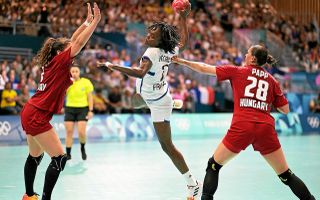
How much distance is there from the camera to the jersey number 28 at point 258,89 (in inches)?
283

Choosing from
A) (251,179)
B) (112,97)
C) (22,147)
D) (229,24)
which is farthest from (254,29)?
(251,179)

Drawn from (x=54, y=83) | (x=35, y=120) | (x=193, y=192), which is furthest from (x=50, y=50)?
(x=193, y=192)

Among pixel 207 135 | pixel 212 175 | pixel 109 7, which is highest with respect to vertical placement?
pixel 109 7

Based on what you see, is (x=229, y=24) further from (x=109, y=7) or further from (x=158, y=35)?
(x=158, y=35)

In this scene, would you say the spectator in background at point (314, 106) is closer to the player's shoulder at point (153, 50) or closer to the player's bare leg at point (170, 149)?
the player's bare leg at point (170, 149)

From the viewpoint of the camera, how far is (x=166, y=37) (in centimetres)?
837

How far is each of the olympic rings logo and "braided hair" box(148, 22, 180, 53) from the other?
11.9m

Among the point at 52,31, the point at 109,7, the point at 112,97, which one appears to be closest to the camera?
the point at 112,97

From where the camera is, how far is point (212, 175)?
7309 millimetres

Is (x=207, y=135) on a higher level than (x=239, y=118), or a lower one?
lower

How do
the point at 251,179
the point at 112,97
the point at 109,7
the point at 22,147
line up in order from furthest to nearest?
1. the point at 109,7
2. the point at 112,97
3. the point at 22,147
4. the point at 251,179

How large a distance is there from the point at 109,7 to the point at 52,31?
3944 millimetres

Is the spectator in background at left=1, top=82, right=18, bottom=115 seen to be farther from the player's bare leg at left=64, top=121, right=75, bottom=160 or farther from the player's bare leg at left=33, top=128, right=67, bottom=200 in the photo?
the player's bare leg at left=33, top=128, right=67, bottom=200

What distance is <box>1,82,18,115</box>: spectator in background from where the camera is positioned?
63.5 ft
